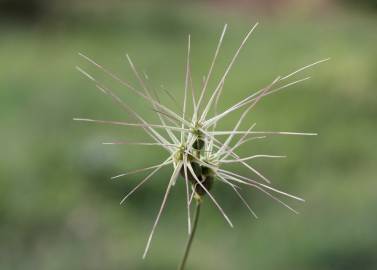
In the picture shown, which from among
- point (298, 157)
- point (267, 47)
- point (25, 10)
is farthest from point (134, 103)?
point (25, 10)

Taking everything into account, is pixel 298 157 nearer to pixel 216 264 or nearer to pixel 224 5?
pixel 216 264

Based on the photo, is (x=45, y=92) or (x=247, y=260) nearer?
(x=247, y=260)

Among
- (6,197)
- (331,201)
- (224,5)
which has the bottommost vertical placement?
(6,197)

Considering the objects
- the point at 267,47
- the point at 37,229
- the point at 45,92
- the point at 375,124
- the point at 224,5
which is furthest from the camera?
the point at 224,5

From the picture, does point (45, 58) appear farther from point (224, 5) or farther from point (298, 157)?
point (298, 157)

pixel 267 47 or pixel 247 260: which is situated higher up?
pixel 267 47

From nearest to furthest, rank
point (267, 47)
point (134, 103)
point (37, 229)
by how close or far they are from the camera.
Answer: point (37, 229) < point (134, 103) < point (267, 47)
